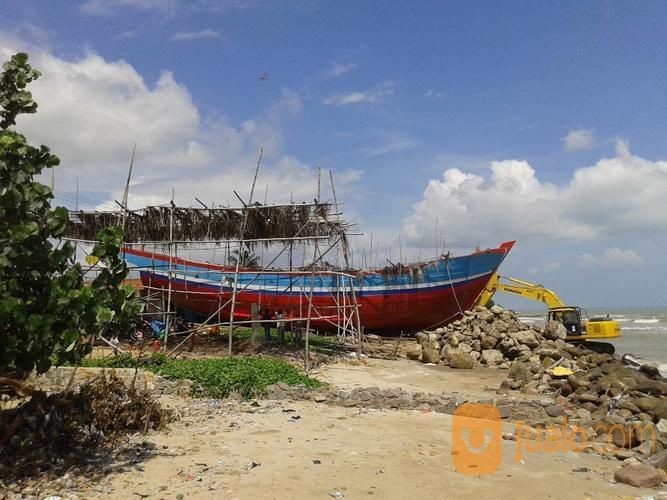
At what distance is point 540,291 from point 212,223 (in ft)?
52.0

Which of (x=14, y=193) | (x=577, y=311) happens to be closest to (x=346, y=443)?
(x=14, y=193)

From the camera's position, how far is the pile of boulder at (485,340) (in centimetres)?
2007

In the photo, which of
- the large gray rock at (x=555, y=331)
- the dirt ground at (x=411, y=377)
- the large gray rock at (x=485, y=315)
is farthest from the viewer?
the large gray rock at (x=485, y=315)

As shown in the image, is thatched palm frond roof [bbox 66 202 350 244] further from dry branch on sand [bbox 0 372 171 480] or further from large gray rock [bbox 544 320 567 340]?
large gray rock [bbox 544 320 567 340]

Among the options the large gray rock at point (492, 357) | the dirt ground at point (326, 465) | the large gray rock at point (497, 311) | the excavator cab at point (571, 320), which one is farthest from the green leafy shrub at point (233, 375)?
the excavator cab at point (571, 320)

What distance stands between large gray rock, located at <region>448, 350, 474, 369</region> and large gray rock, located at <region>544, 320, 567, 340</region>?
4659 millimetres

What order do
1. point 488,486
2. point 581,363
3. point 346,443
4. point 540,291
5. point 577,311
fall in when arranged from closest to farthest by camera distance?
point 488,486, point 346,443, point 581,363, point 577,311, point 540,291

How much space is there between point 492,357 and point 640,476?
14.1 metres

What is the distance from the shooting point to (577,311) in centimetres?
2273

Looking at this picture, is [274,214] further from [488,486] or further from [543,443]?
[488,486]

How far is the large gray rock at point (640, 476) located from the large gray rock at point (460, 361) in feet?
41.1

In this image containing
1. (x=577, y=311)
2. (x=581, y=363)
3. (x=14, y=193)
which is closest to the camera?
(x=14, y=193)

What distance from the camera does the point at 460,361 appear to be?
1920 centimetres

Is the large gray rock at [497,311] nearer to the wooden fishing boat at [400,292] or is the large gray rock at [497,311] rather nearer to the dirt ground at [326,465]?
the wooden fishing boat at [400,292]
